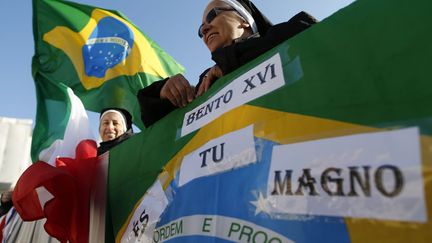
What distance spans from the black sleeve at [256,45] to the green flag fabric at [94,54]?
2.82 metres

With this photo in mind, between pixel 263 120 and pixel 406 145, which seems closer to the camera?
pixel 406 145

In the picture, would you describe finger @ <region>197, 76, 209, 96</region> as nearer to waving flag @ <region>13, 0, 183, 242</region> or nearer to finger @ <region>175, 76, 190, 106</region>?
finger @ <region>175, 76, 190, 106</region>

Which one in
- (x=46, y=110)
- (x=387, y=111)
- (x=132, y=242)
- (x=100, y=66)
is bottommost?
Result: (x=132, y=242)

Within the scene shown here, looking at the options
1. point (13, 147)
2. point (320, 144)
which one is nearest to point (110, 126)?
point (320, 144)

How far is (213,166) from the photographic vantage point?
100 centimetres

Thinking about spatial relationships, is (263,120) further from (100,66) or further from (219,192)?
(100,66)

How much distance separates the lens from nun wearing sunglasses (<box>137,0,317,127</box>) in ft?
3.94

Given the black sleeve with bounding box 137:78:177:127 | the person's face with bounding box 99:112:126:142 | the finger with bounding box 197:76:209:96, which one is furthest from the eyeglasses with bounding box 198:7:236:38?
the person's face with bounding box 99:112:126:142

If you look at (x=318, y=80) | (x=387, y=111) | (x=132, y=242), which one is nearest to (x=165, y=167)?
(x=132, y=242)

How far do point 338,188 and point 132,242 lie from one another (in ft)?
2.69

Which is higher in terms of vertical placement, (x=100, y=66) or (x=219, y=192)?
(x=100, y=66)

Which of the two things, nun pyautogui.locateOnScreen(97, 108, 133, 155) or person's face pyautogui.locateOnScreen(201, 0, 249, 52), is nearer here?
person's face pyautogui.locateOnScreen(201, 0, 249, 52)

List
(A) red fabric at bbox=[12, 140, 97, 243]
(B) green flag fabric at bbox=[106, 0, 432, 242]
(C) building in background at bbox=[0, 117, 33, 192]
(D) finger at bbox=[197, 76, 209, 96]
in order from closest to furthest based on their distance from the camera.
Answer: (B) green flag fabric at bbox=[106, 0, 432, 242], (D) finger at bbox=[197, 76, 209, 96], (A) red fabric at bbox=[12, 140, 97, 243], (C) building in background at bbox=[0, 117, 33, 192]

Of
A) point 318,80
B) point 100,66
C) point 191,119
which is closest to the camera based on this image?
point 318,80
